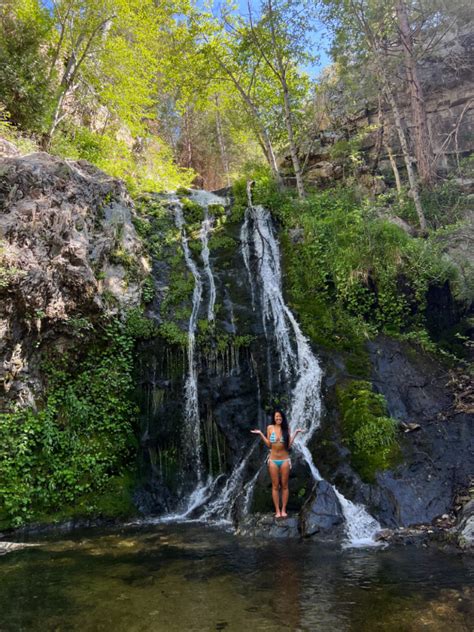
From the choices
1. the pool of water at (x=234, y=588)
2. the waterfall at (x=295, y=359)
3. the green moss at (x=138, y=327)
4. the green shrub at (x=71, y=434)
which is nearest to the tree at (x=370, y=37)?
the waterfall at (x=295, y=359)

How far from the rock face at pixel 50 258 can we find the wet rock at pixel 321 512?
230 inches

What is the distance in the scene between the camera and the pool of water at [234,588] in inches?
155

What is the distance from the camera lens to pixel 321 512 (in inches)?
A: 269

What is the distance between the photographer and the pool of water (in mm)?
3928

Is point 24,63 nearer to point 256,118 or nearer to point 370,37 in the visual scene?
point 256,118

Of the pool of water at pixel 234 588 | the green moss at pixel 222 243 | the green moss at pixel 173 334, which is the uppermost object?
the green moss at pixel 222 243

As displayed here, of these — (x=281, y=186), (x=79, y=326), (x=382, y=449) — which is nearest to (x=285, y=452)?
(x=382, y=449)

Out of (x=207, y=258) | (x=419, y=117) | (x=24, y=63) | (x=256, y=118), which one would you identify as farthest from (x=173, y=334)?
(x=419, y=117)

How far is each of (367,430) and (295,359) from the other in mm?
2538

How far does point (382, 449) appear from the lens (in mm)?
7922

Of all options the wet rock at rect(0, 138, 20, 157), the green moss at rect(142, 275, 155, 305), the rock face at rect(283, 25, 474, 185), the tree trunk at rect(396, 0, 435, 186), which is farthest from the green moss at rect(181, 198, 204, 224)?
the tree trunk at rect(396, 0, 435, 186)

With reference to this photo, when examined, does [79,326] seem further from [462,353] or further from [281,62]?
[281,62]

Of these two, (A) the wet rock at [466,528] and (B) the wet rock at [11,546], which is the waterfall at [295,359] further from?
(B) the wet rock at [11,546]

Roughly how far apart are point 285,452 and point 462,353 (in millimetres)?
5782
